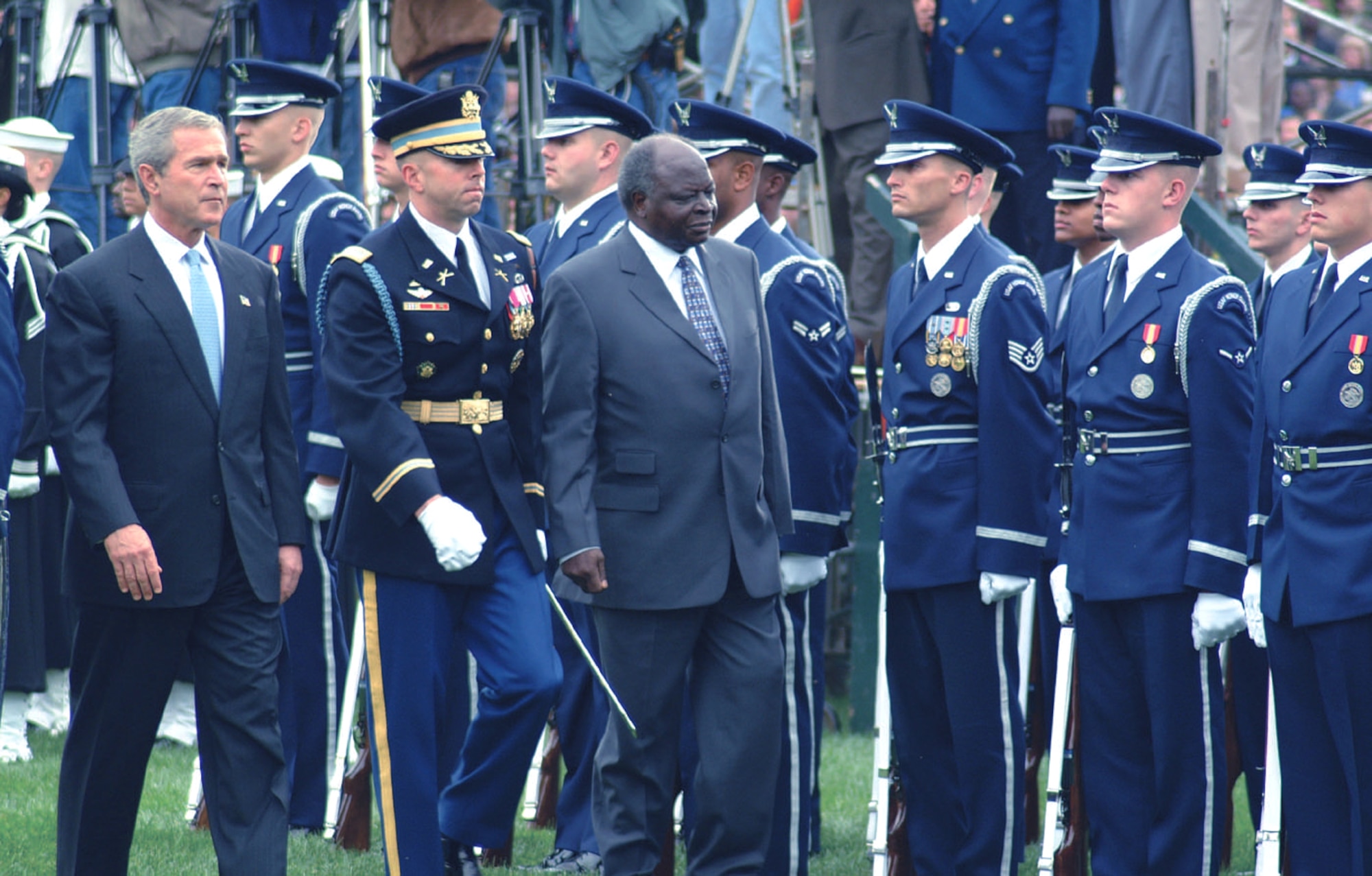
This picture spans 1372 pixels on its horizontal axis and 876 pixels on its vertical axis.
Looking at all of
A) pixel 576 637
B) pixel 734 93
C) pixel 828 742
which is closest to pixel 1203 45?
pixel 734 93

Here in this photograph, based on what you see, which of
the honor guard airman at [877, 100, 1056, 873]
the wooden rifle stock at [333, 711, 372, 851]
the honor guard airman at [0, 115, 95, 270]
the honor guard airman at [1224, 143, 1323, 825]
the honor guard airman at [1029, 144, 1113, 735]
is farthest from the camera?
the honor guard airman at [0, 115, 95, 270]

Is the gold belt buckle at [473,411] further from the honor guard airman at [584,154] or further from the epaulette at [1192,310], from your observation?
the epaulette at [1192,310]

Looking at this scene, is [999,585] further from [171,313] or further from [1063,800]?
[171,313]

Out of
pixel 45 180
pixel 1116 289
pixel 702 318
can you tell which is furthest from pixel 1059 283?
pixel 45 180

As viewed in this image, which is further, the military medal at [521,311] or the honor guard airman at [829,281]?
the honor guard airman at [829,281]

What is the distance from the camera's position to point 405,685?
230 inches

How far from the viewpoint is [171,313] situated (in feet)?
18.0

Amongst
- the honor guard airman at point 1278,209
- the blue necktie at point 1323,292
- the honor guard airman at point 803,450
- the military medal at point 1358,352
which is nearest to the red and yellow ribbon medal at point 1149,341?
the blue necktie at point 1323,292

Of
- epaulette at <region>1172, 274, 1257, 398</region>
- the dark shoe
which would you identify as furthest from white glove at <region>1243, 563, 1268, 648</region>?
the dark shoe

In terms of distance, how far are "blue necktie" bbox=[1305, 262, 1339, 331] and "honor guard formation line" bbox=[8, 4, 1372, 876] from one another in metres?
0.03

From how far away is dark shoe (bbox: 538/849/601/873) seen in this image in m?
6.79

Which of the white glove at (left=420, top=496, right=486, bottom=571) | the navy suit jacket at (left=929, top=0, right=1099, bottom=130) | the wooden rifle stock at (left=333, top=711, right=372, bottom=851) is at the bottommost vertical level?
the wooden rifle stock at (left=333, top=711, right=372, bottom=851)

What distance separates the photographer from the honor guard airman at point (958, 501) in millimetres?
6117

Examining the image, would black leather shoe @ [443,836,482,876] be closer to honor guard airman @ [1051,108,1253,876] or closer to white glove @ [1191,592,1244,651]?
honor guard airman @ [1051,108,1253,876]
